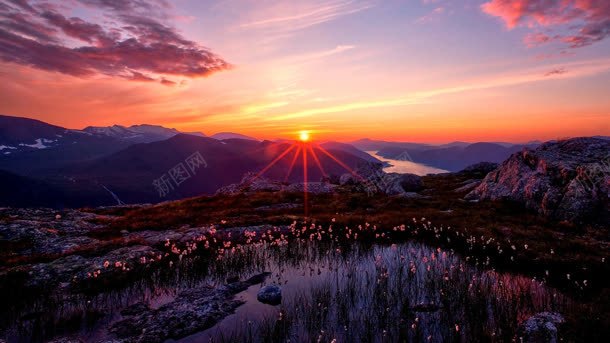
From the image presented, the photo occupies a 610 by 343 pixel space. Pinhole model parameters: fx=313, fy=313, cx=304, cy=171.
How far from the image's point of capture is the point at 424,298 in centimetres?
1090

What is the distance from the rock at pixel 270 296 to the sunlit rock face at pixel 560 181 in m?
21.8

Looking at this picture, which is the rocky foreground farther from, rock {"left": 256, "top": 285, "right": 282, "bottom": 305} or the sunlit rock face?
rock {"left": 256, "top": 285, "right": 282, "bottom": 305}

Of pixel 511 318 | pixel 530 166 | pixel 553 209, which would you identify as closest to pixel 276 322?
pixel 511 318

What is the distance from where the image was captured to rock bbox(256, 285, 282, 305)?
11031 mm

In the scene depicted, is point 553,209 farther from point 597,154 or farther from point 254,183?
point 254,183

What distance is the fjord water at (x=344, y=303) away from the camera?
28.9 feet

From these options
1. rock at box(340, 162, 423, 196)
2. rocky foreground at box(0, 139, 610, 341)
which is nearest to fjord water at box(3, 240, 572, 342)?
rocky foreground at box(0, 139, 610, 341)

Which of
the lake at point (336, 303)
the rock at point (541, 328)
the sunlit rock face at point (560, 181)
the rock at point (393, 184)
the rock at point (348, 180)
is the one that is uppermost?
the sunlit rock face at point (560, 181)

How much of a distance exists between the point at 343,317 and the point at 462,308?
3.87m

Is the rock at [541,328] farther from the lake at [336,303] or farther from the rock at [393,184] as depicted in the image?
the rock at [393,184]

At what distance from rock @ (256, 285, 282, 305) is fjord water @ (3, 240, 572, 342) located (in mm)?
216

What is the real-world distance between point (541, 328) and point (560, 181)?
21443mm


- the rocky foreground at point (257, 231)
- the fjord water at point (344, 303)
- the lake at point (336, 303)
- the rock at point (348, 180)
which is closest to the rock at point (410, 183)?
the rocky foreground at point (257, 231)

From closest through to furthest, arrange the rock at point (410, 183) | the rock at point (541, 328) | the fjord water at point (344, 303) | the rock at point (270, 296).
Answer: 1. the rock at point (541, 328)
2. the fjord water at point (344, 303)
3. the rock at point (270, 296)
4. the rock at point (410, 183)
